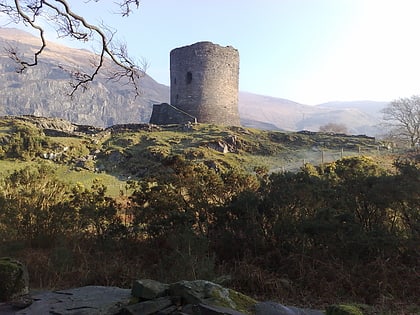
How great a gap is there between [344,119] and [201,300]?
7635 inches

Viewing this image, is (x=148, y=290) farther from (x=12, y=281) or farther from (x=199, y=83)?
(x=199, y=83)

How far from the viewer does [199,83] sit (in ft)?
116

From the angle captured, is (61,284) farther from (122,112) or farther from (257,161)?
(122,112)

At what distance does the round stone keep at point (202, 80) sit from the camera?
35.4m

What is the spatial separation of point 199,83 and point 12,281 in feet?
106

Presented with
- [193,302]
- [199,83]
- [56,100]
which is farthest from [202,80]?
[56,100]

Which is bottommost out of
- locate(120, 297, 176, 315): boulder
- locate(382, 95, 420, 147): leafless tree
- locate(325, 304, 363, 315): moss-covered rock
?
locate(120, 297, 176, 315): boulder

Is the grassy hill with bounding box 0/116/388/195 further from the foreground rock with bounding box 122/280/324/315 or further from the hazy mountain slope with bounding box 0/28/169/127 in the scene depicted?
the hazy mountain slope with bounding box 0/28/169/127

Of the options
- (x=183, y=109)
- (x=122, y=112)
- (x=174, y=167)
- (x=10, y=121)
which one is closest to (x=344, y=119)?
(x=122, y=112)

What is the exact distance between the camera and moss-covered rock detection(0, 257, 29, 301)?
4.25 m

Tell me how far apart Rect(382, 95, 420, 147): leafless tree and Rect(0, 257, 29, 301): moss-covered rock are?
32838 mm

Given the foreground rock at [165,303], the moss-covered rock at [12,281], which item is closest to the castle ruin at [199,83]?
the moss-covered rock at [12,281]

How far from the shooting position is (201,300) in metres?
3.43

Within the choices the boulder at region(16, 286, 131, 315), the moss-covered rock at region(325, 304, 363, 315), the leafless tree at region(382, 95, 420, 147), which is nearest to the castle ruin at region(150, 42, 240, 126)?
the leafless tree at region(382, 95, 420, 147)
